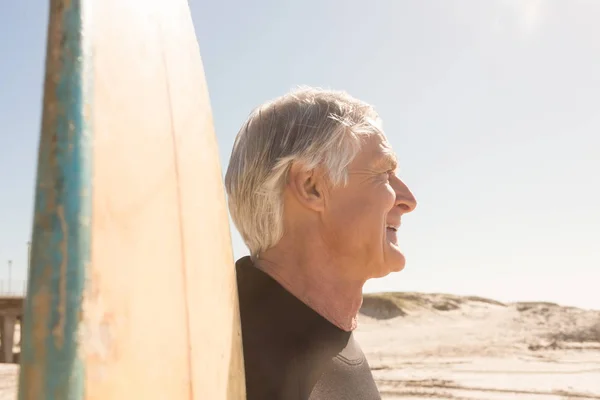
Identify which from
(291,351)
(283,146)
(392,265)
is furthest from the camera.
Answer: (392,265)

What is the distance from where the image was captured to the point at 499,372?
9.38 meters

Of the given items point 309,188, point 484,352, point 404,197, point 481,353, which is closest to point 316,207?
point 309,188

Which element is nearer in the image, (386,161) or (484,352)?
(386,161)

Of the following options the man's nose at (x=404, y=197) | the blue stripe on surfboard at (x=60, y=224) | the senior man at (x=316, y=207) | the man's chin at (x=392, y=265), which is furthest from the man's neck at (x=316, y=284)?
the blue stripe on surfboard at (x=60, y=224)

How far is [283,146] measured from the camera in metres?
1.47

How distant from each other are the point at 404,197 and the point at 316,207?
325 mm

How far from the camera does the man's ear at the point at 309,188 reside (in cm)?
150

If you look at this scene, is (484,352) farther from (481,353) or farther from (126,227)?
(126,227)

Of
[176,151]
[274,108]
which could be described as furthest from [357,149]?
[176,151]

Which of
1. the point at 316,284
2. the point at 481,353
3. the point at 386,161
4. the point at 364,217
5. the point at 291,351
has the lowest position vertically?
the point at 481,353

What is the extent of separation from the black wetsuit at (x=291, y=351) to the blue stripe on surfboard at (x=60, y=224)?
64cm

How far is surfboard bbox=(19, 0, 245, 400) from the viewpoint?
2.08 feet

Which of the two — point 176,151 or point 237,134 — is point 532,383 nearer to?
point 237,134

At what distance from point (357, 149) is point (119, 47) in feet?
2.70
